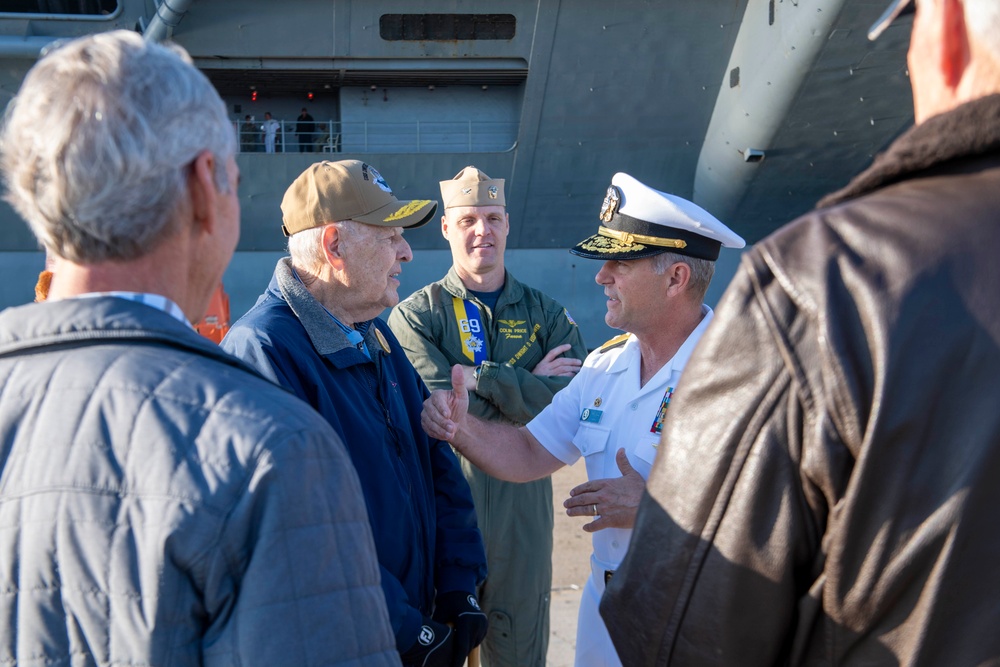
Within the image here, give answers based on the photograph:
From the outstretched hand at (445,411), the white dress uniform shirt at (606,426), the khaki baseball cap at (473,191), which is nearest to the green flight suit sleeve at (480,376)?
the khaki baseball cap at (473,191)

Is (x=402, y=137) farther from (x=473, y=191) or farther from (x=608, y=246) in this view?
(x=608, y=246)

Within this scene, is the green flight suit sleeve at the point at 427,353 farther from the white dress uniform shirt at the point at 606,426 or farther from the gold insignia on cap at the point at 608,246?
the gold insignia on cap at the point at 608,246

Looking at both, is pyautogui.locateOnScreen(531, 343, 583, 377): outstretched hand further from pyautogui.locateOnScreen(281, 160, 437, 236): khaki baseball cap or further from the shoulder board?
pyautogui.locateOnScreen(281, 160, 437, 236): khaki baseball cap

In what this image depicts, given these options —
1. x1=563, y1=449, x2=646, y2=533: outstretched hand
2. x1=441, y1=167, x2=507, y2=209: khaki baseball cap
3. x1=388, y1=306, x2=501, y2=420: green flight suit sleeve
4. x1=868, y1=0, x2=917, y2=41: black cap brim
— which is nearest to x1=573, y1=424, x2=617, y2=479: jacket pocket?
x1=563, y1=449, x2=646, y2=533: outstretched hand

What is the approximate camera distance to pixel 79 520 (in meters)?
1.08

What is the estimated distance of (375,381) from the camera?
2.40 meters

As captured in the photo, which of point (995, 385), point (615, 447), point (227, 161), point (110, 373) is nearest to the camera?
point (995, 385)

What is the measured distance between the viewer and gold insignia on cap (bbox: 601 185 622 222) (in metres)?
2.58

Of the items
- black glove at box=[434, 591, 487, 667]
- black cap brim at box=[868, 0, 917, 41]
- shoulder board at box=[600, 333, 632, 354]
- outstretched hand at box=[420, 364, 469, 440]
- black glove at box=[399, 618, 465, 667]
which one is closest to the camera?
black cap brim at box=[868, 0, 917, 41]

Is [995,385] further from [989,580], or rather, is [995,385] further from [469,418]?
[469,418]

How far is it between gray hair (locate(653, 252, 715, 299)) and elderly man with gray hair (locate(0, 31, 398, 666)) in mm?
1456

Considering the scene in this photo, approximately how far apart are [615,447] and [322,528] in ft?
4.63

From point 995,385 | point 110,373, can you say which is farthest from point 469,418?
point 995,385

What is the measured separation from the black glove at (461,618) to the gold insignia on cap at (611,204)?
115 cm
